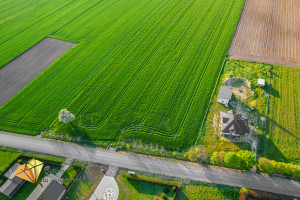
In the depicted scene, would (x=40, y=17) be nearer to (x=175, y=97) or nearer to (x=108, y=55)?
(x=108, y=55)

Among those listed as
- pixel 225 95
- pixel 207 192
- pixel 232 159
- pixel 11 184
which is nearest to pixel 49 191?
pixel 11 184

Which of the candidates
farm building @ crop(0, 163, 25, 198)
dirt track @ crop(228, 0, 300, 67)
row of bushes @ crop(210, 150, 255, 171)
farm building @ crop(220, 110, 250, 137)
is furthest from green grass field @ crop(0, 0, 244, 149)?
farm building @ crop(0, 163, 25, 198)

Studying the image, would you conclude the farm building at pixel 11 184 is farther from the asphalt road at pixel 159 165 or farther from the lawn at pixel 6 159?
the asphalt road at pixel 159 165

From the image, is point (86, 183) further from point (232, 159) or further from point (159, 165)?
point (232, 159)

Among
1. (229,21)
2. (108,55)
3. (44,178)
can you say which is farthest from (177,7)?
(44,178)

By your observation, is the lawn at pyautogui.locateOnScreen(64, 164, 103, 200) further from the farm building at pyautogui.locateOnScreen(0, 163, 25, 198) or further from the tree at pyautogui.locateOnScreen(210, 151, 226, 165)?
the tree at pyautogui.locateOnScreen(210, 151, 226, 165)

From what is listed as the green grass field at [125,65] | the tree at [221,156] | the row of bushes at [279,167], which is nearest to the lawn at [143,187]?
the green grass field at [125,65]
